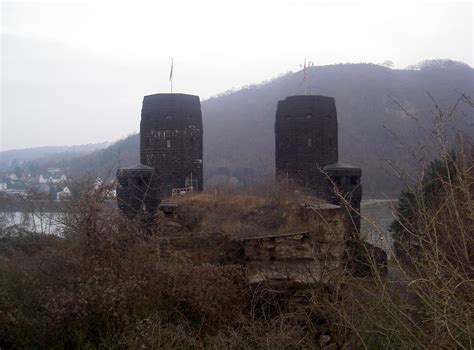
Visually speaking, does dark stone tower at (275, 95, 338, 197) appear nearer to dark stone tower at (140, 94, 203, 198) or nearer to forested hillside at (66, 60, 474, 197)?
dark stone tower at (140, 94, 203, 198)

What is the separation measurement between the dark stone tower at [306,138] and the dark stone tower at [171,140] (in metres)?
3.09

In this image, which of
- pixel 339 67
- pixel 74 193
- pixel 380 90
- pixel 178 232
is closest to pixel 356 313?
pixel 178 232

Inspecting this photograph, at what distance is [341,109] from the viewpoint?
64438 millimetres

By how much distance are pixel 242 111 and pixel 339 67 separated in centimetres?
2282

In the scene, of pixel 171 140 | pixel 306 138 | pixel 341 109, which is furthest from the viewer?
pixel 341 109

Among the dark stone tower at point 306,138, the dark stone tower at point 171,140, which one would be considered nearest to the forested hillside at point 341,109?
the dark stone tower at point 306,138

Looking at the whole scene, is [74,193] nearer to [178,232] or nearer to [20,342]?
[178,232]

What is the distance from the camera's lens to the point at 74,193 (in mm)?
11578

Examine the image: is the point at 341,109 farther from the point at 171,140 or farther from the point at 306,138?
the point at 171,140

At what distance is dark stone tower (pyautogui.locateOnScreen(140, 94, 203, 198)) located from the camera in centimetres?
1659

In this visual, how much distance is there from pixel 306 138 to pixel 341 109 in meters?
48.9

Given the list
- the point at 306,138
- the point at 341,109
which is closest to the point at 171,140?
the point at 306,138

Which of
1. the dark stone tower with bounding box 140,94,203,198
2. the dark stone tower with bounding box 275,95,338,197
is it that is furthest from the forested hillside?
the dark stone tower with bounding box 140,94,203,198

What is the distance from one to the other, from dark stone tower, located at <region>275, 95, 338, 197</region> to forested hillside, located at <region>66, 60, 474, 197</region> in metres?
16.5
